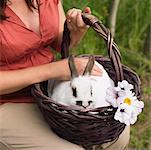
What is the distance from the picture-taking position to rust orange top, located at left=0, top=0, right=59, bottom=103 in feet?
5.10

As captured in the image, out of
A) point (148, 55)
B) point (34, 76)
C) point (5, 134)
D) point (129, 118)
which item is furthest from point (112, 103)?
point (148, 55)

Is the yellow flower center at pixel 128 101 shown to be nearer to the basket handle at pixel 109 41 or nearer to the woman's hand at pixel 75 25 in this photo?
the basket handle at pixel 109 41

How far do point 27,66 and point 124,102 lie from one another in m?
0.39

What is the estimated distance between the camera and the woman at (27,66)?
1.53 metres

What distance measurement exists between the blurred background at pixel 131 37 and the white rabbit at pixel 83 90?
95 cm

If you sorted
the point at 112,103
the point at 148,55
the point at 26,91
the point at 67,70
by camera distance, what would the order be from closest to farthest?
the point at 112,103 < the point at 67,70 < the point at 26,91 < the point at 148,55

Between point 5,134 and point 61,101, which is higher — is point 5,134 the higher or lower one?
the lower one

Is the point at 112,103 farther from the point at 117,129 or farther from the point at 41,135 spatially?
the point at 41,135

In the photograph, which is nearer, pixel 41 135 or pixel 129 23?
pixel 41 135

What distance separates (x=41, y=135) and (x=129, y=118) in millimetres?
307

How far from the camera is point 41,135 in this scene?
154cm

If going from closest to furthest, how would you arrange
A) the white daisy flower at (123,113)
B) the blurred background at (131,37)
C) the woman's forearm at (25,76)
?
1. the white daisy flower at (123,113)
2. the woman's forearm at (25,76)
3. the blurred background at (131,37)

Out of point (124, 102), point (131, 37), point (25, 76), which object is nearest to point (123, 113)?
point (124, 102)

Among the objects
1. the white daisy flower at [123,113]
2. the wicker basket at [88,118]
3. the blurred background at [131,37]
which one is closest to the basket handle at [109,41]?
the wicker basket at [88,118]
